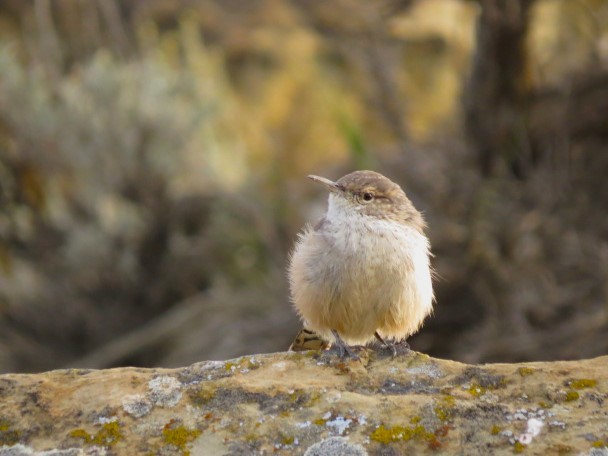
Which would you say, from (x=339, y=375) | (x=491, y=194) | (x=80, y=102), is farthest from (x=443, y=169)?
(x=339, y=375)

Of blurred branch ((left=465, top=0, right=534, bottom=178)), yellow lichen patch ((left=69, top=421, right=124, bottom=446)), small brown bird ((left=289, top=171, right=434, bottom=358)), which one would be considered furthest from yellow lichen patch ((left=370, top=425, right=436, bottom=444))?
blurred branch ((left=465, top=0, right=534, bottom=178))

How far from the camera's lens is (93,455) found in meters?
3.02

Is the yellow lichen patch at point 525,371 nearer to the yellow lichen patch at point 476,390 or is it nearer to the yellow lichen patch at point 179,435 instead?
the yellow lichen patch at point 476,390

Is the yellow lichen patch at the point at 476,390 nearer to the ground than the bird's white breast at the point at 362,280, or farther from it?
nearer to the ground

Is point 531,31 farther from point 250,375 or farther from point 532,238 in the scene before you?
point 250,375

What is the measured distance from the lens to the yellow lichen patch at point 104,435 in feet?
10.2

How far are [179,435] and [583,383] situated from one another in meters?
1.41

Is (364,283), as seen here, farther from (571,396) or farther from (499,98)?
(499,98)

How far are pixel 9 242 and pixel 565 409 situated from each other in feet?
24.6

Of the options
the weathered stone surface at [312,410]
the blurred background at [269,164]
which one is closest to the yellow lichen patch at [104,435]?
the weathered stone surface at [312,410]

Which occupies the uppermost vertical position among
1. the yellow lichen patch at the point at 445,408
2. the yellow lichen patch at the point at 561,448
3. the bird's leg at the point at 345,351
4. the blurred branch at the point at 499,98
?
the blurred branch at the point at 499,98

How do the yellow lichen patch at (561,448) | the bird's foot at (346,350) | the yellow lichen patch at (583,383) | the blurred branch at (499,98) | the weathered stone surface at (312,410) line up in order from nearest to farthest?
the yellow lichen patch at (561,448) → the weathered stone surface at (312,410) → the yellow lichen patch at (583,383) → the bird's foot at (346,350) → the blurred branch at (499,98)

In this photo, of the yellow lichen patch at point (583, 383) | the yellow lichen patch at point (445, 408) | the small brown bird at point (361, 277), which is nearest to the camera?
the yellow lichen patch at point (445, 408)

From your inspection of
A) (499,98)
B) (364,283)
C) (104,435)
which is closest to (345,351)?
(364,283)
